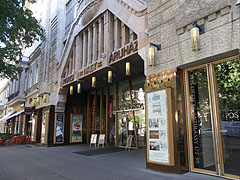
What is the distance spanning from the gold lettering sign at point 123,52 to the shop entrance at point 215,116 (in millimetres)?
2619

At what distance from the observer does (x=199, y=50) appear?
5.57 meters

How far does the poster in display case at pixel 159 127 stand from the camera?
5.94 meters

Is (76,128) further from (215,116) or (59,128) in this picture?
(215,116)

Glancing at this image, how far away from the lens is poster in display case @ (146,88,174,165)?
5938 millimetres

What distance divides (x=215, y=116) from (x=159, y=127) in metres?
1.71

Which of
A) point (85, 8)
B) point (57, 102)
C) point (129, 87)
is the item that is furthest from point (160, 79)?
point (57, 102)

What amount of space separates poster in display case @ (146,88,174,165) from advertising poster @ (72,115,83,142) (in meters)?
10.6

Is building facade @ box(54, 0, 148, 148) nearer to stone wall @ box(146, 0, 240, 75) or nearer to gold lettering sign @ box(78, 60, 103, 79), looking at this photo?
gold lettering sign @ box(78, 60, 103, 79)

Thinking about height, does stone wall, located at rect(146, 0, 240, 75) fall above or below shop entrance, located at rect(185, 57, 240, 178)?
above

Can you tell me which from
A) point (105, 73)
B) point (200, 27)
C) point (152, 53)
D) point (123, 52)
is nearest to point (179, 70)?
point (152, 53)

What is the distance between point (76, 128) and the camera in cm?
1614

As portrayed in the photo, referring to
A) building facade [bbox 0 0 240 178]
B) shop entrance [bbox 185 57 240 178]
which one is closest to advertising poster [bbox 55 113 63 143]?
building facade [bbox 0 0 240 178]

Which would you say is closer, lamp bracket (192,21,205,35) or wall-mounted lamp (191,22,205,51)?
wall-mounted lamp (191,22,205,51)

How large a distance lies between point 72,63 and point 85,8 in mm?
4015
